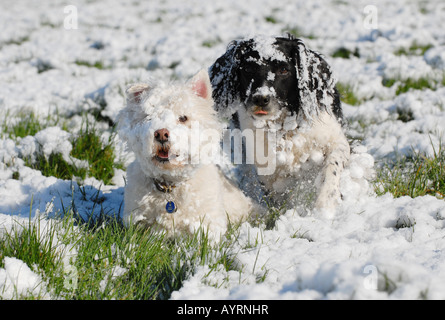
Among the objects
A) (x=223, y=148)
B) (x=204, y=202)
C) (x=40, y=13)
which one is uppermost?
(x=40, y=13)

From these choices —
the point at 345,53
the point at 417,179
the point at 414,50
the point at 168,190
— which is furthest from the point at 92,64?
the point at 417,179

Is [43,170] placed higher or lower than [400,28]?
lower

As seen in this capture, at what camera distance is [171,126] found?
10.2 feet

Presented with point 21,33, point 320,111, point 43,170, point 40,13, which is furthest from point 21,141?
point 40,13

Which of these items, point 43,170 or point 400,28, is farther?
point 400,28

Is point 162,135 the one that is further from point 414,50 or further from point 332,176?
point 414,50

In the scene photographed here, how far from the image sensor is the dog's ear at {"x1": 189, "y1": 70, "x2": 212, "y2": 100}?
3418 millimetres

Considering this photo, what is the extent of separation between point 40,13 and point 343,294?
51.7ft

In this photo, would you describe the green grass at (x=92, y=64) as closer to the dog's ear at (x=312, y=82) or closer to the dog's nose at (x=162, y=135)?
the dog's ear at (x=312, y=82)

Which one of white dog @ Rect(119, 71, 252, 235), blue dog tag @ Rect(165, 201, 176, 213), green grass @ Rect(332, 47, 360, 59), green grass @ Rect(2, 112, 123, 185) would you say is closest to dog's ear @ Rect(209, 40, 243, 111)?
white dog @ Rect(119, 71, 252, 235)

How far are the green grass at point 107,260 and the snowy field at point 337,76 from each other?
10 centimetres

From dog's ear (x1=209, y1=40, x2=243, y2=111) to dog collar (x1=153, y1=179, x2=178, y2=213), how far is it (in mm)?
1334
